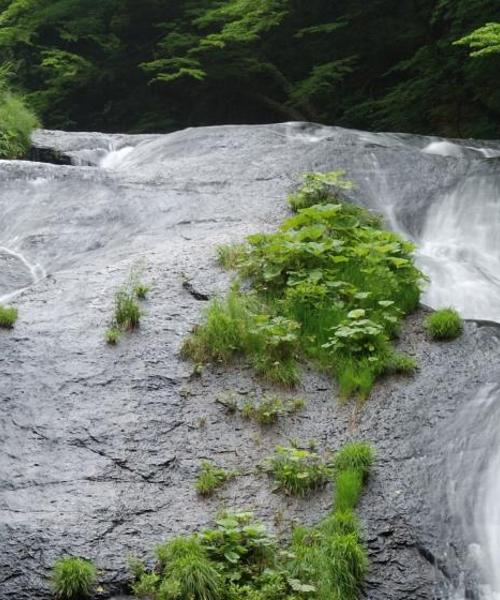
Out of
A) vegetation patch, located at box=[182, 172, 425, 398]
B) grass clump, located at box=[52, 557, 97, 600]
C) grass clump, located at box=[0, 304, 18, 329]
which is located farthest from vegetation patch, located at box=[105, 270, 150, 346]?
grass clump, located at box=[52, 557, 97, 600]

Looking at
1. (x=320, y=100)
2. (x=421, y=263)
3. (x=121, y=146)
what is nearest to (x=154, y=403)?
(x=421, y=263)

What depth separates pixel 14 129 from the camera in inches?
546

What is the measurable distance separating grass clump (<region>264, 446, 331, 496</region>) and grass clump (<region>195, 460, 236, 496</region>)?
305mm

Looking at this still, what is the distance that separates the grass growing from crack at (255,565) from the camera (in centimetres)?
455

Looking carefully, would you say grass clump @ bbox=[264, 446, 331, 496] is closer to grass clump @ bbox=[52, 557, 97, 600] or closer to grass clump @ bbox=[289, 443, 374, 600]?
grass clump @ bbox=[289, 443, 374, 600]

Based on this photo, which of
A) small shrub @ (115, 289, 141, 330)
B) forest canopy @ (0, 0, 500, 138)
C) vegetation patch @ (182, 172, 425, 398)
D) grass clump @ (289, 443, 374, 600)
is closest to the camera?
grass clump @ (289, 443, 374, 600)

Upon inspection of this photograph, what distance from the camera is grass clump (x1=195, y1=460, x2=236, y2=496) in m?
5.54

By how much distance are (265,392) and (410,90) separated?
10.8 m

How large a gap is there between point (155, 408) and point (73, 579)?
1892mm

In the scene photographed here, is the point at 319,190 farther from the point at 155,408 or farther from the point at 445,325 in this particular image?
the point at 155,408

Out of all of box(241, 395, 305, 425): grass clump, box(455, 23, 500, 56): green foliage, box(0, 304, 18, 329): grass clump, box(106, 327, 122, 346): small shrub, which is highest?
box(455, 23, 500, 56): green foliage

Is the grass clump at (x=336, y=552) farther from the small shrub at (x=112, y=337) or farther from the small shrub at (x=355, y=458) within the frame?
the small shrub at (x=112, y=337)

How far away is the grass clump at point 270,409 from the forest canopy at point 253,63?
9.40 meters

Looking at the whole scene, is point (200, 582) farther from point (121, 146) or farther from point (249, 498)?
point (121, 146)
